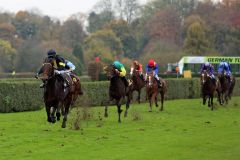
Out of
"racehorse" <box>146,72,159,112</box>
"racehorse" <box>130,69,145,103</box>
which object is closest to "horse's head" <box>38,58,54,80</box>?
"racehorse" <box>146,72,159,112</box>

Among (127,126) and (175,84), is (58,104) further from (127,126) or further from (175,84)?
(175,84)

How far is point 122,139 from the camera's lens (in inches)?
580

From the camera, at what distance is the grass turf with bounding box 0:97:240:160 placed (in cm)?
1194

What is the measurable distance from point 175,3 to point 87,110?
280ft

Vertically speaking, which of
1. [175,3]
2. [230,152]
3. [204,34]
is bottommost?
[230,152]

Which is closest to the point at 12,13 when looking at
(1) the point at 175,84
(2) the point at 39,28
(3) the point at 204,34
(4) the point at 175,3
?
(2) the point at 39,28

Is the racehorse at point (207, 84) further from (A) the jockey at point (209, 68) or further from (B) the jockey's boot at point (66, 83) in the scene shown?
A: (B) the jockey's boot at point (66, 83)

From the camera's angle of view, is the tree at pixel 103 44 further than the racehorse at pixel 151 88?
Yes

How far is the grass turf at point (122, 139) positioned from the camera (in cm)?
1194

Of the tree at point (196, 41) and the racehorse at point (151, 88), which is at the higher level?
the tree at point (196, 41)

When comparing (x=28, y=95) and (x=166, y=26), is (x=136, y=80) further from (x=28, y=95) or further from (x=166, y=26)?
(x=166, y=26)

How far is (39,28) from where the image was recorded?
103750 millimetres

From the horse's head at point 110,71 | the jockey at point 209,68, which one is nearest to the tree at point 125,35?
the jockey at point 209,68

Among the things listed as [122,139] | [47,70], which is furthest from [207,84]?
[122,139]
